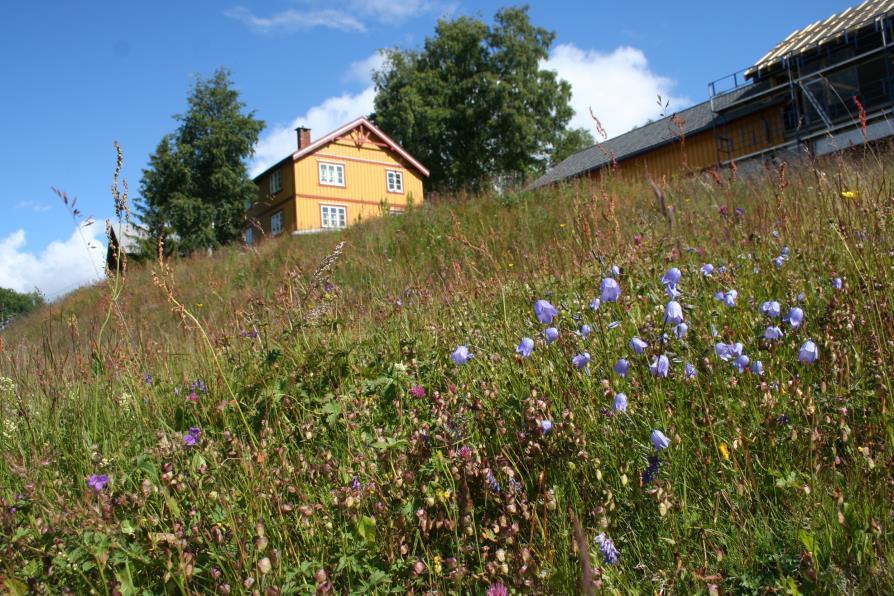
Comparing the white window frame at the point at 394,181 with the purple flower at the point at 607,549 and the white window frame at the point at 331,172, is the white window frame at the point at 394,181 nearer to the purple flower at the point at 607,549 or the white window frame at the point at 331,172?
the white window frame at the point at 331,172

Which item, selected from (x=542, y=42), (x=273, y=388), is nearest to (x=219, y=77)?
(x=542, y=42)

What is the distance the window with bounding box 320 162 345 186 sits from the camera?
115 ft

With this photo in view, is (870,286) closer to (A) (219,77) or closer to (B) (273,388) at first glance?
(B) (273,388)

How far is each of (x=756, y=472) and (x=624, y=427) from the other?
41 centimetres

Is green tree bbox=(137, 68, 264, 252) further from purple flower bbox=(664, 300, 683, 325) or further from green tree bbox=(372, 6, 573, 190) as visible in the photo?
purple flower bbox=(664, 300, 683, 325)

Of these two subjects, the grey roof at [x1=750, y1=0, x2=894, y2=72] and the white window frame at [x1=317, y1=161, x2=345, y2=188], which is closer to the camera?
the grey roof at [x1=750, y1=0, x2=894, y2=72]

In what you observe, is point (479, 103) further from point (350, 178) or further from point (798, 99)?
point (798, 99)

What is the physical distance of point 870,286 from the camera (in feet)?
6.82

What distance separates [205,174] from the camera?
36.0 metres

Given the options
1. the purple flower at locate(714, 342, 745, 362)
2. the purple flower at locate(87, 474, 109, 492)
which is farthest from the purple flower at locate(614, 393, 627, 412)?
the purple flower at locate(87, 474, 109, 492)

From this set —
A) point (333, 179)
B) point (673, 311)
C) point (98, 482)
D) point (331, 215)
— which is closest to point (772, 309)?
point (673, 311)

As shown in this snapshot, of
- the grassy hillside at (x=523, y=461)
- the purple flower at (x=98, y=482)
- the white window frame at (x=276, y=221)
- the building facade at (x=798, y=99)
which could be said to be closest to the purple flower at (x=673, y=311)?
the grassy hillside at (x=523, y=461)

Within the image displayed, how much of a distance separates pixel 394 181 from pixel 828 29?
78.7ft

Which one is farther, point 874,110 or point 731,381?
point 874,110
